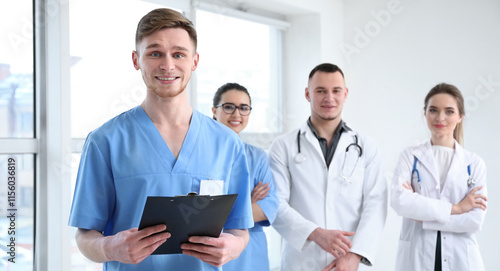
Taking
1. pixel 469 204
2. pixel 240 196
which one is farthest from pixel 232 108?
pixel 469 204

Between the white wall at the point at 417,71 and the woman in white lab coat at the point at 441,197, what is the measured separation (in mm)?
985

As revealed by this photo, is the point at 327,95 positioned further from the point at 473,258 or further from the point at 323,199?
the point at 473,258

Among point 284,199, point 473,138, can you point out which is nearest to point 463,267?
point 284,199

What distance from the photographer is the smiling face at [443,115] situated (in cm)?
246

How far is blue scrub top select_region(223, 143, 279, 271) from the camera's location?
6.89 feet

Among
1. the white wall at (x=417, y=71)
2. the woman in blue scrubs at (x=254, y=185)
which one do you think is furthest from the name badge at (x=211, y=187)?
the white wall at (x=417, y=71)

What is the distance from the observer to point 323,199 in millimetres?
2256

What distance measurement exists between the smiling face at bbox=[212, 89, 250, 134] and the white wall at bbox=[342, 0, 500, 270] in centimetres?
191

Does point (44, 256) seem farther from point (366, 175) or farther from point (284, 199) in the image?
point (366, 175)

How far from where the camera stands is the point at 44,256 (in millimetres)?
2332

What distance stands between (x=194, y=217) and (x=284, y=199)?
3.83 feet

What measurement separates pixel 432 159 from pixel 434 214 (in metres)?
0.34

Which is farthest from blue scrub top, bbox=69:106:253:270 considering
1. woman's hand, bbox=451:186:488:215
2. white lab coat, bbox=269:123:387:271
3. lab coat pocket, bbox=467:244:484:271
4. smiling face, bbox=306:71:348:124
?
lab coat pocket, bbox=467:244:484:271

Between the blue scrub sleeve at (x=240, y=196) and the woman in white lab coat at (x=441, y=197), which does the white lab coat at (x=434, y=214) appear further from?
the blue scrub sleeve at (x=240, y=196)
